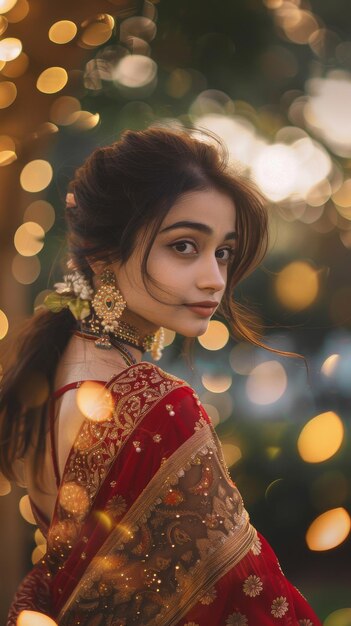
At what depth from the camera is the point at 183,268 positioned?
1.43 m

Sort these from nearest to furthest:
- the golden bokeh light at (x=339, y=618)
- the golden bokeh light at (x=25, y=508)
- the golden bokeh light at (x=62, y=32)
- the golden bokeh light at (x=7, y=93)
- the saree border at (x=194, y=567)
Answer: the saree border at (x=194, y=567) < the golden bokeh light at (x=62, y=32) < the golden bokeh light at (x=7, y=93) < the golden bokeh light at (x=25, y=508) < the golden bokeh light at (x=339, y=618)

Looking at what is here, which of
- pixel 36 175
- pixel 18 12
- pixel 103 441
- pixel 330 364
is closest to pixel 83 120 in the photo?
pixel 36 175

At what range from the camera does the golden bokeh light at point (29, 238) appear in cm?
219

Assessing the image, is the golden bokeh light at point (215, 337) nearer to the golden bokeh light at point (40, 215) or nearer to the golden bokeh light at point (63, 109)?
the golden bokeh light at point (40, 215)

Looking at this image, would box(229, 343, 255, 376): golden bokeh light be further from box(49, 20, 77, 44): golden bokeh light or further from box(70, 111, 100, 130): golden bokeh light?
box(49, 20, 77, 44): golden bokeh light

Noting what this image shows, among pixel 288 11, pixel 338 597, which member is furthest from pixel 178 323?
pixel 338 597

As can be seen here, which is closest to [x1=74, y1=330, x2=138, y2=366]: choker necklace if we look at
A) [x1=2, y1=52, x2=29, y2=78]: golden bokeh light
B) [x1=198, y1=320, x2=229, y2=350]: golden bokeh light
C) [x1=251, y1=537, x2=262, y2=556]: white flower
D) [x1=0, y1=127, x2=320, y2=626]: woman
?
[x1=0, y1=127, x2=320, y2=626]: woman

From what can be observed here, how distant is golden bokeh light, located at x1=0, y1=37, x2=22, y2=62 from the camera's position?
2082mm

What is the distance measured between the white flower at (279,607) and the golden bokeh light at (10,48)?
5.53ft

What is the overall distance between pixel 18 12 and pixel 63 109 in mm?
323

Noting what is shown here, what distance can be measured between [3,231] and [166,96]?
76 cm

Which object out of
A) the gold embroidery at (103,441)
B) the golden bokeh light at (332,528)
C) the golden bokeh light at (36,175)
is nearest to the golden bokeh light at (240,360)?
the golden bokeh light at (332,528)

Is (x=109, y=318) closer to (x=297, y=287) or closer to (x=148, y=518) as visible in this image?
(x=148, y=518)

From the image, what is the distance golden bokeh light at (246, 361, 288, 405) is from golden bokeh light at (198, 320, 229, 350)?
0.84 ft
